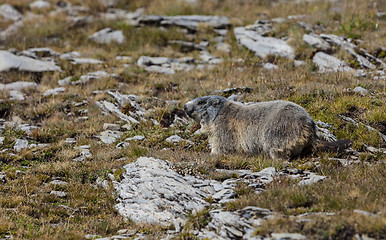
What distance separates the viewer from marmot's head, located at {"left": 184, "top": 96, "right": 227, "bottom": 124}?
10547 mm

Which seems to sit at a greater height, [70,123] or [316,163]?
[316,163]

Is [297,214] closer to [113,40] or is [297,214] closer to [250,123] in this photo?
[250,123]

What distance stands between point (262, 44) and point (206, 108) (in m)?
10.0

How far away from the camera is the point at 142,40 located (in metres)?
21.9

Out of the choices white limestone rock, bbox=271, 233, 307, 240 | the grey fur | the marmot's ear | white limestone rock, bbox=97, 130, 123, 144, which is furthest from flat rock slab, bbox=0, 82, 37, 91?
white limestone rock, bbox=271, 233, 307, 240

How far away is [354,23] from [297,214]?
17040 millimetres

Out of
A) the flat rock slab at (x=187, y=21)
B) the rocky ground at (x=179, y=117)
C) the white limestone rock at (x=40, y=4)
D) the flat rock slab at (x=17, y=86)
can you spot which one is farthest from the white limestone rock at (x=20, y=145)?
the white limestone rock at (x=40, y=4)

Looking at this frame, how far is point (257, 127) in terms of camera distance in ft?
30.0

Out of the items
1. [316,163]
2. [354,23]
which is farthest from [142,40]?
[316,163]

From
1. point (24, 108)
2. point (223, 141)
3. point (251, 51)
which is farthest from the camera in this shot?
point (251, 51)

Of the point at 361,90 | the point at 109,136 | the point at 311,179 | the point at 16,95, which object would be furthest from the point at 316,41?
the point at 16,95

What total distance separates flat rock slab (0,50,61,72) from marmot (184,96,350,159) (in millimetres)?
10658

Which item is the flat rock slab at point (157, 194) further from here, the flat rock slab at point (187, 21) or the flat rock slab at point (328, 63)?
the flat rock slab at point (187, 21)

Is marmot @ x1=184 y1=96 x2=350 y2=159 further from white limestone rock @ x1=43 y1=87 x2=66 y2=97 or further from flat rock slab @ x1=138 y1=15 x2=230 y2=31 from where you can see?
flat rock slab @ x1=138 y1=15 x2=230 y2=31
